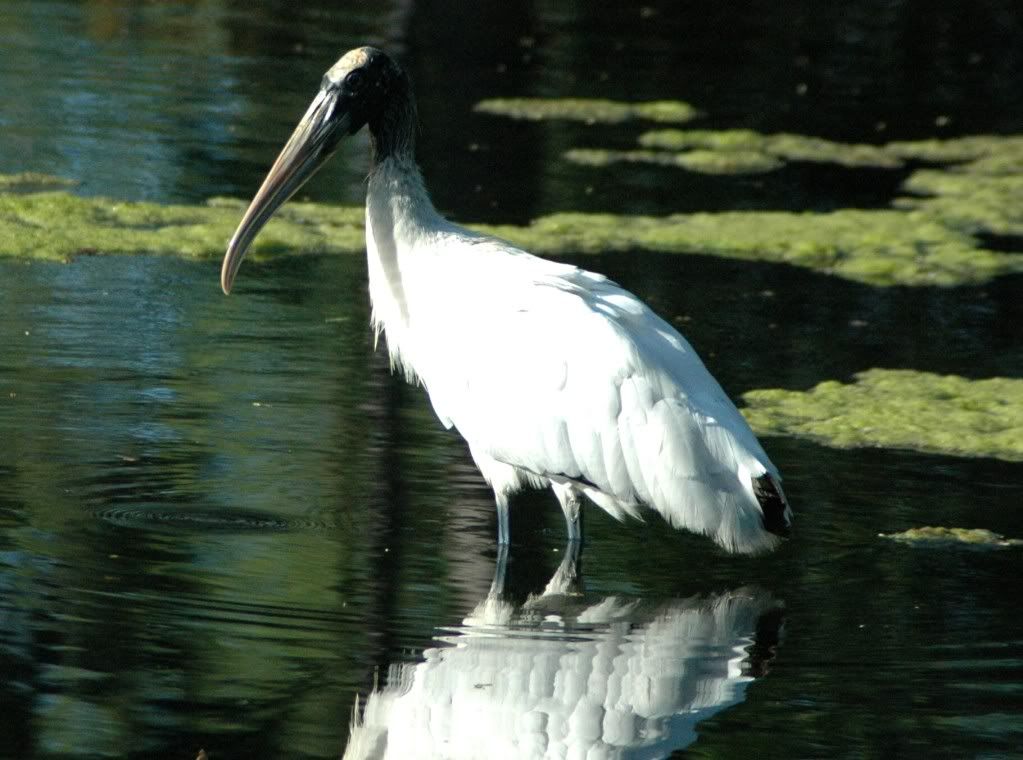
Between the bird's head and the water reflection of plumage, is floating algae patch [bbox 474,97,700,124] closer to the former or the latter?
the bird's head

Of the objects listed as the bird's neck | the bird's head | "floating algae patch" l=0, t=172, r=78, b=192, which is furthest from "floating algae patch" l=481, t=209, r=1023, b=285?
the bird's neck

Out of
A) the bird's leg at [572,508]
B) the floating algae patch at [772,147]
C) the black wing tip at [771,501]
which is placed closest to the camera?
the black wing tip at [771,501]

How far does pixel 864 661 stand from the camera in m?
5.78

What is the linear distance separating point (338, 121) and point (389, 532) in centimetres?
163

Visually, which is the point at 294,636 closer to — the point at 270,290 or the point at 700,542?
the point at 700,542

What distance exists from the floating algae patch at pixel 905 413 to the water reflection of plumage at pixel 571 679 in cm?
213

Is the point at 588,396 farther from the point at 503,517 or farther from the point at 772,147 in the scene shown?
the point at 772,147

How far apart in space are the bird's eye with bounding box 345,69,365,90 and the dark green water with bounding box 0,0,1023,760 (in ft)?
4.68

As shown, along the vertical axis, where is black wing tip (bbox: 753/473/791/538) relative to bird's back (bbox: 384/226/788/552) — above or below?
below

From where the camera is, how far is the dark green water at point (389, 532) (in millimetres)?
5246

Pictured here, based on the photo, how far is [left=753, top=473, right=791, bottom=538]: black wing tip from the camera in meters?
6.18

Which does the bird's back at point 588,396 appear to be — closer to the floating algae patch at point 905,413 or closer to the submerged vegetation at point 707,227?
the floating algae patch at point 905,413

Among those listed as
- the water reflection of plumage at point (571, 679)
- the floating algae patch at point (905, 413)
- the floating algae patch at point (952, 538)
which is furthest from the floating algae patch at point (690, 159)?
the water reflection of plumage at point (571, 679)

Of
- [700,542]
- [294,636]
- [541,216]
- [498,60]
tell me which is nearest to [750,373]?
[700,542]
